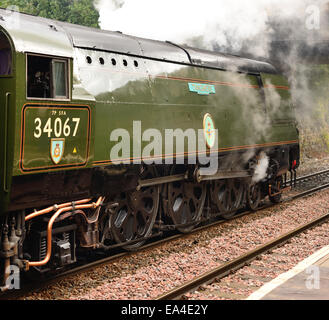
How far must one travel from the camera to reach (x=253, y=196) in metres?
12.6

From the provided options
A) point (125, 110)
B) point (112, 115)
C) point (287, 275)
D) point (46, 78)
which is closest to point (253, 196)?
point (287, 275)

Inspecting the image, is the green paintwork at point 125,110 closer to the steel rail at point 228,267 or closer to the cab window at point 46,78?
the cab window at point 46,78

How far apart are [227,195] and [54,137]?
6.28 metres

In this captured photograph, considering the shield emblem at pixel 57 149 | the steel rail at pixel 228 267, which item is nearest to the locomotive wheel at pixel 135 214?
the steel rail at pixel 228 267

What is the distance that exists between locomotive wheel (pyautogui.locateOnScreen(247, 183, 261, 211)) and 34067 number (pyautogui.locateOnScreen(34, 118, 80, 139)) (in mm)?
6826

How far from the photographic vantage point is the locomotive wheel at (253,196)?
12.2 metres

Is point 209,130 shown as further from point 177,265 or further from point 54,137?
point 54,137

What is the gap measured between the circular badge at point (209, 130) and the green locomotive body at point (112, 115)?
0.07 feet

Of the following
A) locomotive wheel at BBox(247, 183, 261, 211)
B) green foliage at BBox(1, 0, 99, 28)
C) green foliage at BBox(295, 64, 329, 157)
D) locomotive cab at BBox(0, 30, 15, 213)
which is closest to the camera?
locomotive cab at BBox(0, 30, 15, 213)

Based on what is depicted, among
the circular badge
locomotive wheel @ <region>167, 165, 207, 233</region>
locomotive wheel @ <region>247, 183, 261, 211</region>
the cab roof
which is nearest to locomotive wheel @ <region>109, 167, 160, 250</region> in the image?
locomotive wheel @ <region>167, 165, 207, 233</region>

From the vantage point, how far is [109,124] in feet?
22.9

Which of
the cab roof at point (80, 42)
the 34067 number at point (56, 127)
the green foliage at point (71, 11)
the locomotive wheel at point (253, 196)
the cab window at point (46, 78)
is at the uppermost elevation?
the green foliage at point (71, 11)

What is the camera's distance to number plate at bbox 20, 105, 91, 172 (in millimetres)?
5504

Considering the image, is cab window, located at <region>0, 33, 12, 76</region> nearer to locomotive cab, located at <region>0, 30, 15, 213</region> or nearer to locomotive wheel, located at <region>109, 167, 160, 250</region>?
locomotive cab, located at <region>0, 30, 15, 213</region>
